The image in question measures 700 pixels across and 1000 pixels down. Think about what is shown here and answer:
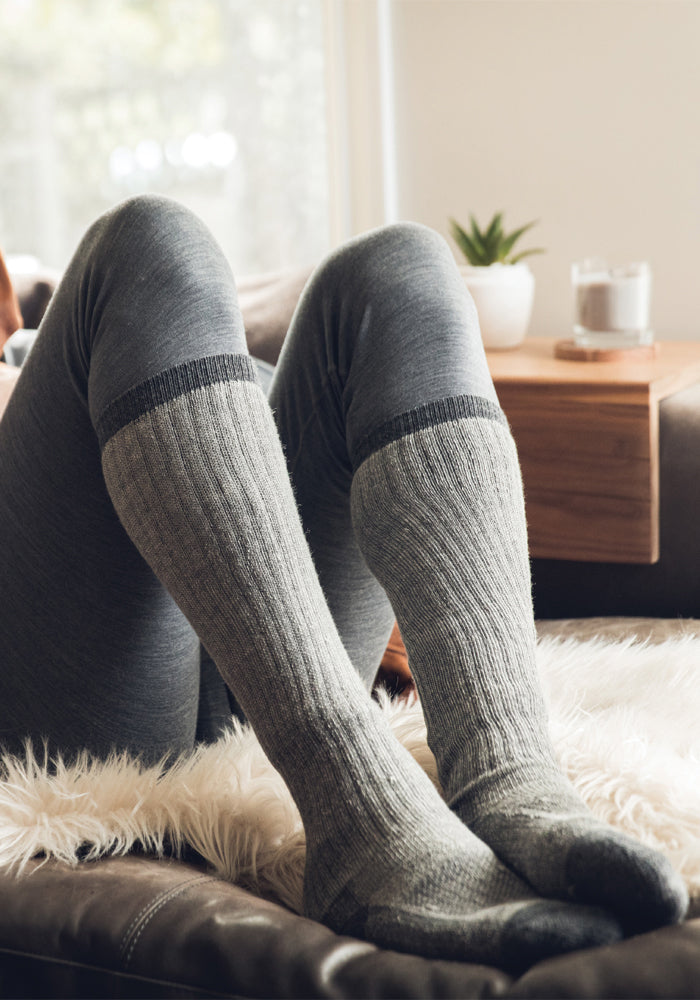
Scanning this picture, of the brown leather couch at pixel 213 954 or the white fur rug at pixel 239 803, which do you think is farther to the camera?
the white fur rug at pixel 239 803

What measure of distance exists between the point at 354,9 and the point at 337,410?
1463 millimetres

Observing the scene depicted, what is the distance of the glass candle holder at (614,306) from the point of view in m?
1.43

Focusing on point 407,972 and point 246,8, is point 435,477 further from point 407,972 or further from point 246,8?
point 246,8

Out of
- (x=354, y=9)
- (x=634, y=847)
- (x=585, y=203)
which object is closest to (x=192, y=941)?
(x=634, y=847)

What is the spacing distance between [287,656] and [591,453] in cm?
80

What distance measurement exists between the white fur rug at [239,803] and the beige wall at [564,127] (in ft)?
4.02

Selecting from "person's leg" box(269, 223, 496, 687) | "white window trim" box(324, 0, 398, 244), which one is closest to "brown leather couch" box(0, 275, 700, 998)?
"person's leg" box(269, 223, 496, 687)

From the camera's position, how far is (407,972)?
44 centimetres

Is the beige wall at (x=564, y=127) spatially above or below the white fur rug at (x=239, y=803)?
above

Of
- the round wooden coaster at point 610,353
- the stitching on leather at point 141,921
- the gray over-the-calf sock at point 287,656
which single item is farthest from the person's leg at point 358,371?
the round wooden coaster at point 610,353

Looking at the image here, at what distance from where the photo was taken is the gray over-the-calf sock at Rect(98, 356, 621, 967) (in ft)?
1.61

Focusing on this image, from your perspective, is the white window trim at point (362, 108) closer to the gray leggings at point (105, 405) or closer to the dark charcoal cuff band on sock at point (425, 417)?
the gray leggings at point (105, 405)

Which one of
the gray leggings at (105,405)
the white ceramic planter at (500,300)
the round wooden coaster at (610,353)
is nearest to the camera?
the gray leggings at (105,405)

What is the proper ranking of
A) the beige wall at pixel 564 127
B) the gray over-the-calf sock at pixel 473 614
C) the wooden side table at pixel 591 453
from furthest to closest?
the beige wall at pixel 564 127 < the wooden side table at pixel 591 453 < the gray over-the-calf sock at pixel 473 614
